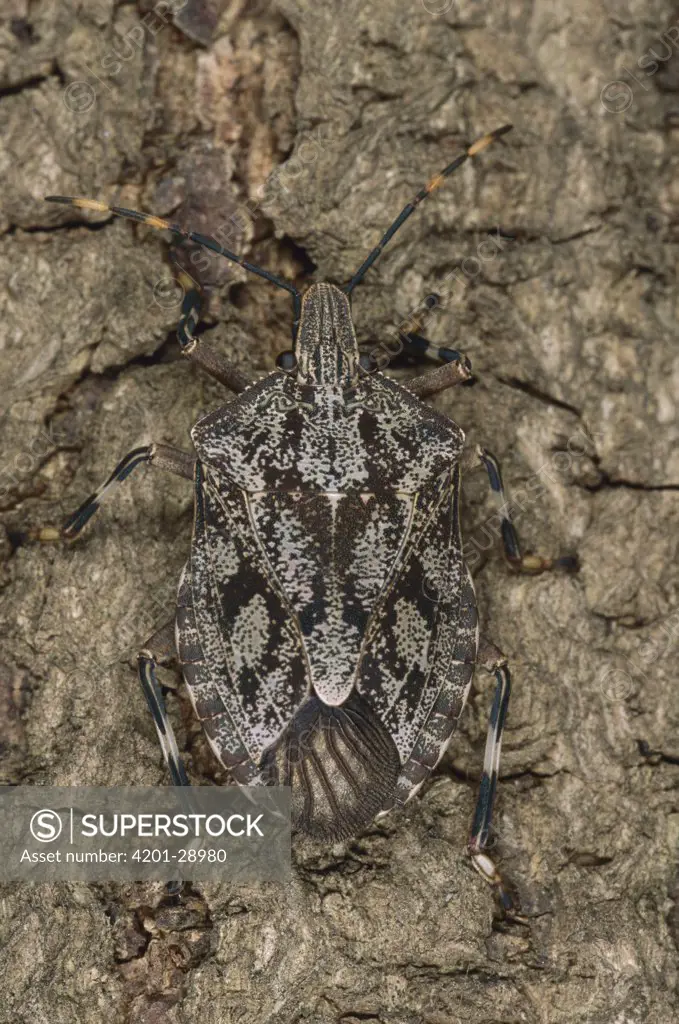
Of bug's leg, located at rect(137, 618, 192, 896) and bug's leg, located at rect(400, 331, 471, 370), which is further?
bug's leg, located at rect(400, 331, 471, 370)

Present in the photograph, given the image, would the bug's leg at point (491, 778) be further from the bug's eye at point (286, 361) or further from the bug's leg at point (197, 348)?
the bug's leg at point (197, 348)

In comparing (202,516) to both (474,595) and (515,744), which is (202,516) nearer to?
(474,595)

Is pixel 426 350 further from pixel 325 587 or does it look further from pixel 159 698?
pixel 159 698

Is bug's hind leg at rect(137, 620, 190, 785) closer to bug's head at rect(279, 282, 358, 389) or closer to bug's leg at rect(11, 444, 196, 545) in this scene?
bug's leg at rect(11, 444, 196, 545)

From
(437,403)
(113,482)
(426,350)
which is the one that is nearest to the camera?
(113,482)

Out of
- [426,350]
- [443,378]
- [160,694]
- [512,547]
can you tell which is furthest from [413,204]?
[160,694]

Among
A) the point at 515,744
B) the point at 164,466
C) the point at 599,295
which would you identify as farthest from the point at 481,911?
the point at 599,295

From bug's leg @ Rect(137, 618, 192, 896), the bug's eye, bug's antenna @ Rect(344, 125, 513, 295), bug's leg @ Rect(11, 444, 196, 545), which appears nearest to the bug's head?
the bug's eye
